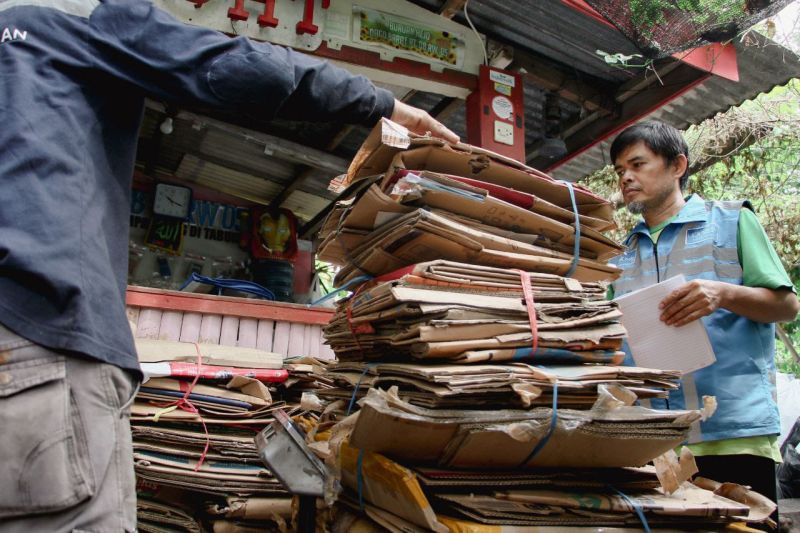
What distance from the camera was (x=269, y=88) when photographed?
69.6 inches

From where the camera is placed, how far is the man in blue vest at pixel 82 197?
4.58 ft

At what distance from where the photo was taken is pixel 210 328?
4.51 meters

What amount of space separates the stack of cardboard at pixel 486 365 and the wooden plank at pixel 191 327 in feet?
8.13

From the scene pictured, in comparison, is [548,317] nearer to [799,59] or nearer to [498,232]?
[498,232]

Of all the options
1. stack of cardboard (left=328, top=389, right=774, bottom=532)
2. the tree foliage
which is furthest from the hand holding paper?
the tree foliage

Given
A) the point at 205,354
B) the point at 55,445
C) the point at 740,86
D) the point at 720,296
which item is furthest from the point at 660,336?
the point at 740,86

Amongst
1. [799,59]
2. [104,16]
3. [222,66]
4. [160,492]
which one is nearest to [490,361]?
[222,66]

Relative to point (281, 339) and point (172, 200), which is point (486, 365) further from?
point (172, 200)

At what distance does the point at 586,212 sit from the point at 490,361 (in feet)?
2.77

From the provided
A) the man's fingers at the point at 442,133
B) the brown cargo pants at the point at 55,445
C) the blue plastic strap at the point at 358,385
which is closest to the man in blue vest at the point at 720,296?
the man's fingers at the point at 442,133

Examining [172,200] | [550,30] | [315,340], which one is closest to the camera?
[550,30]

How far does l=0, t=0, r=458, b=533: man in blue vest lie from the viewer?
1.40 metres

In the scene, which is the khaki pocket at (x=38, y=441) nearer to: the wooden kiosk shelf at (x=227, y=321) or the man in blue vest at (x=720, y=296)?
the man in blue vest at (x=720, y=296)

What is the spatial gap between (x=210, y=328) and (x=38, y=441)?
3.19m
